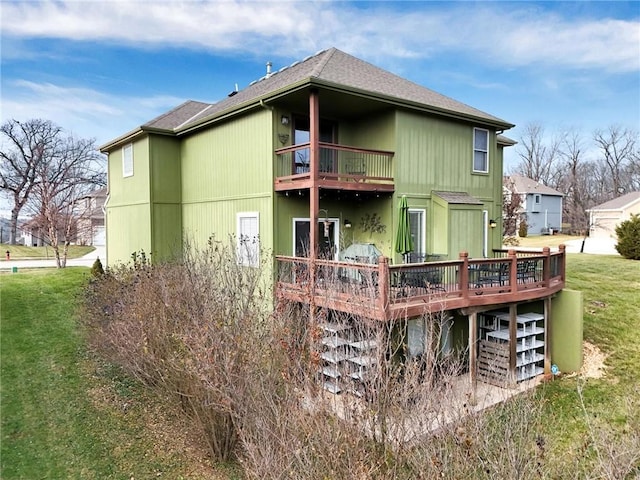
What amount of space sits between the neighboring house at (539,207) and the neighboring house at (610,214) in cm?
518

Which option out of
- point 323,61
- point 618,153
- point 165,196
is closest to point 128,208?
point 165,196

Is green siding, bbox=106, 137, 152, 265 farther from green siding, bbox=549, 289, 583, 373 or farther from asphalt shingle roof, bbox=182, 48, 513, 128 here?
green siding, bbox=549, 289, 583, 373

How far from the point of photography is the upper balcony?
10.9 meters

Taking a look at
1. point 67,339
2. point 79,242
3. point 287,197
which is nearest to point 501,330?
point 287,197

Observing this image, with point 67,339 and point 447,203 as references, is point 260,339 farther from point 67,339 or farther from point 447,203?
point 67,339

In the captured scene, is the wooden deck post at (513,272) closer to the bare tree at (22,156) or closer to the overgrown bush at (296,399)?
the overgrown bush at (296,399)

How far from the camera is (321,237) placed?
41.8 feet

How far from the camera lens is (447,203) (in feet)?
41.0

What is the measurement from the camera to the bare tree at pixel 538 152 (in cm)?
5284

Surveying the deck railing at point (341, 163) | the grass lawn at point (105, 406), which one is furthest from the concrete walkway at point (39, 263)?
the deck railing at point (341, 163)

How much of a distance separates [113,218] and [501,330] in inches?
616

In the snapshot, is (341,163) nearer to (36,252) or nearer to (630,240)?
(630,240)

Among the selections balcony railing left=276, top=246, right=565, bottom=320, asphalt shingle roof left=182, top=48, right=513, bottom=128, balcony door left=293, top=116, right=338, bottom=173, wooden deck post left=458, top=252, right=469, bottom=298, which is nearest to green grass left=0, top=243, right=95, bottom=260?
asphalt shingle roof left=182, top=48, right=513, bottom=128

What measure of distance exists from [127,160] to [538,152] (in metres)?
51.3
